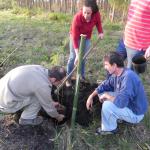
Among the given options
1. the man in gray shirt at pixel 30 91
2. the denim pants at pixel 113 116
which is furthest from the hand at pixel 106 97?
the man in gray shirt at pixel 30 91

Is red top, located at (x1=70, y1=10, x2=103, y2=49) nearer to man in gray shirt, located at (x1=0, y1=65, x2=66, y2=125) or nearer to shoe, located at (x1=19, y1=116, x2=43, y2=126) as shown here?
man in gray shirt, located at (x1=0, y1=65, x2=66, y2=125)

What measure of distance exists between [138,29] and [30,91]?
165 centimetres

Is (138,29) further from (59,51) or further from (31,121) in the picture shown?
(59,51)

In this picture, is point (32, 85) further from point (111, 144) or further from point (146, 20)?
point (146, 20)

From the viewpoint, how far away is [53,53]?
7.00 metres

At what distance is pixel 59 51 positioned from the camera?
23.0ft

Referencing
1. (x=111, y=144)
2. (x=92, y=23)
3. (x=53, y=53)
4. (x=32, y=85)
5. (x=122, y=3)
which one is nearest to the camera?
(x=32, y=85)

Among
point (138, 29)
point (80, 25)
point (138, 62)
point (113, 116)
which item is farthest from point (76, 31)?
point (113, 116)

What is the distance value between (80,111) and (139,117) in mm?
782

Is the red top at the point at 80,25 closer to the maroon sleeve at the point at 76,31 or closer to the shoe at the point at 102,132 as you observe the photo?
the maroon sleeve at the point at 76,31

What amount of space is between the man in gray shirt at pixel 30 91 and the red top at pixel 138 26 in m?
1.13

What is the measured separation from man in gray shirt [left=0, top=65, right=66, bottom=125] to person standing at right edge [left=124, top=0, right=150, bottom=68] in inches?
44.2

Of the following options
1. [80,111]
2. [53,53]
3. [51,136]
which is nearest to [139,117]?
[80,111]

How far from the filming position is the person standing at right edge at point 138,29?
4.77 meters
